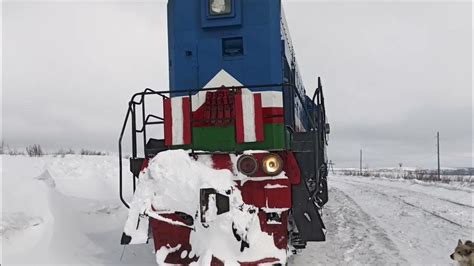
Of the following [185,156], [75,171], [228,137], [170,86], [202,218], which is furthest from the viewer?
[75,171]

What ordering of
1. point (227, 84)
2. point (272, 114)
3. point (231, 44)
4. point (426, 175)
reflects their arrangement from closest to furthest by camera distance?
point (272, 114) → point (227, 84) → point (231, 44) → point (426, 175)

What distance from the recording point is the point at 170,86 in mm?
5797

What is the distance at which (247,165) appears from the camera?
434cm

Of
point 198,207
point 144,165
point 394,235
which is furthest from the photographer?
point 394,235

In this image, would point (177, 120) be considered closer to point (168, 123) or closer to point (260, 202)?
point (168, 123)

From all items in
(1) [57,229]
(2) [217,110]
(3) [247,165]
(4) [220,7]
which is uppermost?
(4) [220,7]

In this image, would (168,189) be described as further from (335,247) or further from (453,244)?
(453,244)

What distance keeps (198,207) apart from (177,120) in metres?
1.14

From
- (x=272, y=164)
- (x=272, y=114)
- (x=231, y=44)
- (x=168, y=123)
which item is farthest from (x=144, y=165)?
(x=231, y=44)

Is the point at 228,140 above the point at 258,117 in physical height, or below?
below

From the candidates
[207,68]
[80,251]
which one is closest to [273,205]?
[207,68]

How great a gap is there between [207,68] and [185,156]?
1471 mm

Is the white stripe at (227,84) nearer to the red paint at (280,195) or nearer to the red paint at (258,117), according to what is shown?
the red paint at (258,117)

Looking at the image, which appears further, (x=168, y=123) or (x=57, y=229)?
(x=57, y=229)
